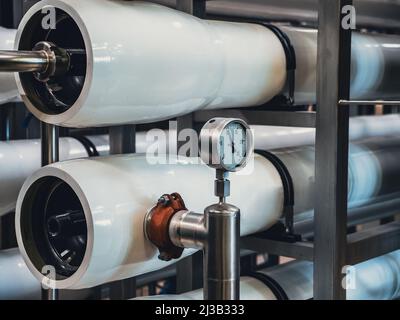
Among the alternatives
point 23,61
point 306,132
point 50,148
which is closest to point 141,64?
point 23,61

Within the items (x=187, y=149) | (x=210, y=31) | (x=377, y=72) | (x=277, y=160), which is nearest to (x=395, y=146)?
(x=377, y=72)

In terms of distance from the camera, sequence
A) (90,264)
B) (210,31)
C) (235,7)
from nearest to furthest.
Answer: (90,264) < (210,31) < (235,7)

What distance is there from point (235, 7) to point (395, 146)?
59cm

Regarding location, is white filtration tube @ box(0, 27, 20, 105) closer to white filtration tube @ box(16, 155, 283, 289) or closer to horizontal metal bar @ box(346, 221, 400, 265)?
white filtration tube @ box(16, 155, 283, 289)

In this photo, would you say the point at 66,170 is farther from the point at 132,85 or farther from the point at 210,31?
the point at 210,31

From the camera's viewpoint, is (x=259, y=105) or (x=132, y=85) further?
(x=259, y=105)

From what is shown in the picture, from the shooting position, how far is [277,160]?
4.39 feet

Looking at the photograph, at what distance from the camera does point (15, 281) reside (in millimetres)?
1392

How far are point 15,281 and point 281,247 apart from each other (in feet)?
1.89

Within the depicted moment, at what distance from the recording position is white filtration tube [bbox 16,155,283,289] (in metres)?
0.94

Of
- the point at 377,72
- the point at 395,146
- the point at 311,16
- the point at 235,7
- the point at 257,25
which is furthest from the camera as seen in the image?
the point at 311,16

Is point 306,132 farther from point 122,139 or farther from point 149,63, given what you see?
point 149,63

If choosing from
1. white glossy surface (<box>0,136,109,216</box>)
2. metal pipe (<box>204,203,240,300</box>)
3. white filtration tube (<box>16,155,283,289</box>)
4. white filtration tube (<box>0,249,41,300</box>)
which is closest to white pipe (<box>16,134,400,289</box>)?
white filtration tube (<box>16,155,283,289</box>)

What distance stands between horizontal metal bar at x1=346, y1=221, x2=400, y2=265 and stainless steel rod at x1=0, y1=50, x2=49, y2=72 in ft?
2.21
